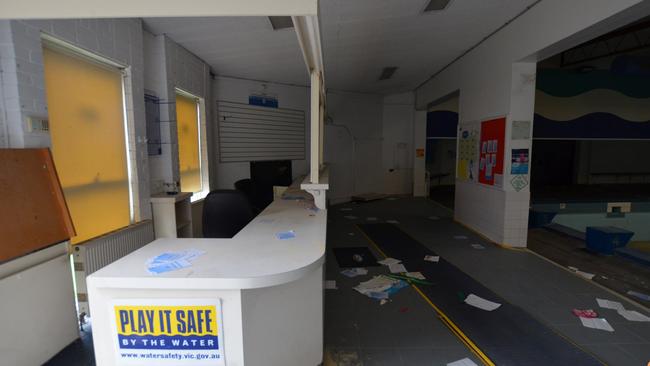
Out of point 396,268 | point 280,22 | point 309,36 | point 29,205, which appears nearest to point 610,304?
point 396,268

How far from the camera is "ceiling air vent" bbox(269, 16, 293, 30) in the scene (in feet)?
11.9

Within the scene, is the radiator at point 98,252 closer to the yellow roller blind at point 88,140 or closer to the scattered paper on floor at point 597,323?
the yellow roller blind at point 88,140

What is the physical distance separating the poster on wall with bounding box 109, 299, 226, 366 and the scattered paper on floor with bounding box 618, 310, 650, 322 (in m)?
3.34

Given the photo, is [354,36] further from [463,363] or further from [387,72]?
[463,363]

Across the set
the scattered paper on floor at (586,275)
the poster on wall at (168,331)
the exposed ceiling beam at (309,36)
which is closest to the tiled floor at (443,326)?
the scattered paper on floor at (586,275)

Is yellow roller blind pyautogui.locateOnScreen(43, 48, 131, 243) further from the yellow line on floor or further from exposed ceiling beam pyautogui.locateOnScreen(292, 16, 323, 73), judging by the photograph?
the yellow line on floor

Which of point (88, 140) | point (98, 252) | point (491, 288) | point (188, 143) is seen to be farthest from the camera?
point (188, 143)

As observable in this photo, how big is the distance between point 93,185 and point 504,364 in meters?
3.68

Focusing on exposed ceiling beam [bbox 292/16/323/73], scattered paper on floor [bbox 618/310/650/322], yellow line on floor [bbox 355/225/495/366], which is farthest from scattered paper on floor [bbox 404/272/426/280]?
exposed ceiling beam [bbox 292/16/323/73]

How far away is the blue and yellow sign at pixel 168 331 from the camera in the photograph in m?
1.43

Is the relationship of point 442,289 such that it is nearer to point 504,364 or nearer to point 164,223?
point 504,364

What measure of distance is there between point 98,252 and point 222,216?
1059 millimetres

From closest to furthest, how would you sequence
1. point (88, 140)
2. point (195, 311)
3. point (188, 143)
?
point (195, 311), point (88, 140), point (188, 143)

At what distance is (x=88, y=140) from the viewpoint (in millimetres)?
2777
